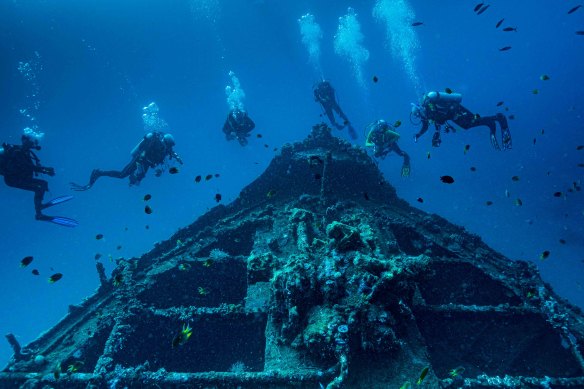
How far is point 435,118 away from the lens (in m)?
10.9

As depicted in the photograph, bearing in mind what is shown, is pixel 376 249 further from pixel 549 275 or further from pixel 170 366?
pixel 549 275

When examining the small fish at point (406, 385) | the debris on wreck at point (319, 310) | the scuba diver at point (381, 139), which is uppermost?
the scuba diver at point (381, 139)

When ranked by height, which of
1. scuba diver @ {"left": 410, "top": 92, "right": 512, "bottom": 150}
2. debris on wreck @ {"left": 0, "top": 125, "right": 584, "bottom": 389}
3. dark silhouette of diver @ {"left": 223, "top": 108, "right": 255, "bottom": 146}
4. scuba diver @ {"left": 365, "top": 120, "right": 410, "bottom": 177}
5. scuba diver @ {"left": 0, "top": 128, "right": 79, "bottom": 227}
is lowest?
debris on wreck @ {"left": 0, "top": 125, "right": 584, "bottom": 389}

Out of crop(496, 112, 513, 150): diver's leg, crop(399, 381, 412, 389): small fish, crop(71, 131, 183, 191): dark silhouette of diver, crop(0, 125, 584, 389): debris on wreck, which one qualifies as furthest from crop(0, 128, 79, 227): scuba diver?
crop(496, 112, 513, 150): diver's leg

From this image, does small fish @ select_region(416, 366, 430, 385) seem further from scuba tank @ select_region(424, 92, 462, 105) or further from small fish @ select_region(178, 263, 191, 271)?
scuba tank @ select_region(424, 92, 462, 105)

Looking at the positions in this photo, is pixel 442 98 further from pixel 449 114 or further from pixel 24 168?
pixel 24 168

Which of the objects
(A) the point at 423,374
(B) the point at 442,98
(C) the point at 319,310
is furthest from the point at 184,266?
(B) the point at 442,98

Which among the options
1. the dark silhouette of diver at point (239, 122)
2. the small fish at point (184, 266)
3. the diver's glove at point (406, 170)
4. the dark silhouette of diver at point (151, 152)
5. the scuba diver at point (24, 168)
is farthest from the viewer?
the dark silhouette of diver at point (239, 122)

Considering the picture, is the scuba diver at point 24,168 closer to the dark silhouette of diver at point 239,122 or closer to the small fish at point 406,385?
the dark silhouette of diver at point 239,122

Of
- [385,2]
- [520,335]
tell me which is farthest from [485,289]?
[385,2]

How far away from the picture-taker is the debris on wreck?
13.6 ft

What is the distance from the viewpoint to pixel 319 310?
14.4 ft

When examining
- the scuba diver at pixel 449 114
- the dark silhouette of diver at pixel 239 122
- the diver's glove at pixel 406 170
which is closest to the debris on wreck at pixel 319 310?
the diver's glove at pixel 406 170

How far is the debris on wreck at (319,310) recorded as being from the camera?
13.6 ft
